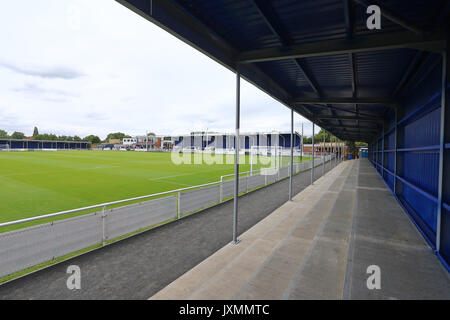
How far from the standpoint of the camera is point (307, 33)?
4.18 m

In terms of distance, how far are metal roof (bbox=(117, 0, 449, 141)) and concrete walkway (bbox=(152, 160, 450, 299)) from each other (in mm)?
3816

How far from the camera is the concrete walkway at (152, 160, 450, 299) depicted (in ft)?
10.3

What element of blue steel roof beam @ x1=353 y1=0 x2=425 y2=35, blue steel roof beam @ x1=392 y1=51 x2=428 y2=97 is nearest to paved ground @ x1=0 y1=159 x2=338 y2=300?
blue steel roof beam @ x1=353 y1=0 x2=425 y2=35

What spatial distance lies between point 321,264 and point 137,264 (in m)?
3.47

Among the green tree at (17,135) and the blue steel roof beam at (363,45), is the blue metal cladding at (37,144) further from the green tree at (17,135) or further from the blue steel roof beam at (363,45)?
the blue steel roof beam at (363,45)

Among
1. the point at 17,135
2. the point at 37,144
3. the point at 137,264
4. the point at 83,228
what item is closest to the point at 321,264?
the point at 137,264

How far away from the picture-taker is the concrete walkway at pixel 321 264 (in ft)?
10.3

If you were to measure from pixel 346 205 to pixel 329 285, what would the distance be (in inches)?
229

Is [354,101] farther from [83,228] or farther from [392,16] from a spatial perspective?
[83,228]

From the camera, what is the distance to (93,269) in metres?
4.07

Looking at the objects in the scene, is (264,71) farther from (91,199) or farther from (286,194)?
(91,199)

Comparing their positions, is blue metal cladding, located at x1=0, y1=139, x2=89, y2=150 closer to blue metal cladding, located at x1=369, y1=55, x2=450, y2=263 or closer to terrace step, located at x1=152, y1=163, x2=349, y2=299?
terrace step, located at x1=152, y1=163, x2=349, y2=299

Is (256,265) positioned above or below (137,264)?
above
